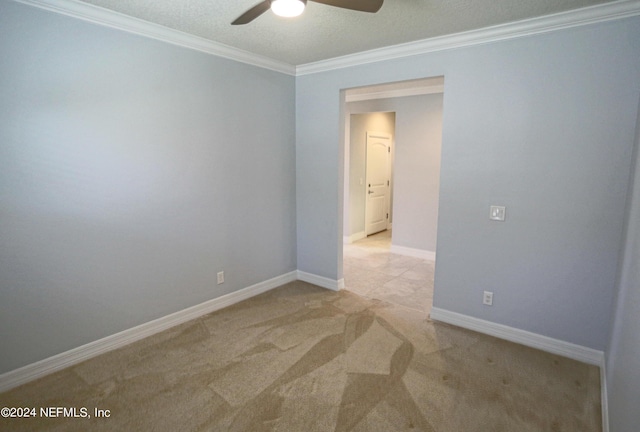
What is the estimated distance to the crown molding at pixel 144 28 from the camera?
2361 millimetres

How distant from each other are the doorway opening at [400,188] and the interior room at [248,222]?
1137 mm

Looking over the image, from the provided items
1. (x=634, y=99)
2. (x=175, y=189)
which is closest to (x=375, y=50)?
(x=634, y=99)

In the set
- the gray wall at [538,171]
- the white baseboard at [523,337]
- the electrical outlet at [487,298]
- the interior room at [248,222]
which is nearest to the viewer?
the interior room at [248,222]

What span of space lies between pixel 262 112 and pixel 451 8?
211cm

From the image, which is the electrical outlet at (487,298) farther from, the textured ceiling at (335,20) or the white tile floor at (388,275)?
the textured ceiling at (335,20)

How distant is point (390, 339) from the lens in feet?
9.91

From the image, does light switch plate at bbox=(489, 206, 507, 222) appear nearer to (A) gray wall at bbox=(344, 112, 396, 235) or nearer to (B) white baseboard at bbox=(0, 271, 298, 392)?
(B) white baseboard at bbox=(0, 271, 298, 392)

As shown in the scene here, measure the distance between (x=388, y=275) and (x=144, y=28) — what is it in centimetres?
384

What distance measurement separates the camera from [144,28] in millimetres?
2766

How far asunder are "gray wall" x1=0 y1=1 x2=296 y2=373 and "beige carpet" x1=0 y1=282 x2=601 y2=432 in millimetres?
442

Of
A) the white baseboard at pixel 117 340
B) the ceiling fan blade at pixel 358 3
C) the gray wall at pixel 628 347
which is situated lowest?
the white baseboard at pixel 117 340

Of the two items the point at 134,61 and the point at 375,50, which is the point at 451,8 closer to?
the point at 375,50

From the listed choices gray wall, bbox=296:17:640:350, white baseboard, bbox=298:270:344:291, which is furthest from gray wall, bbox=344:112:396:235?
gray wall, bbox=296:17:640:350

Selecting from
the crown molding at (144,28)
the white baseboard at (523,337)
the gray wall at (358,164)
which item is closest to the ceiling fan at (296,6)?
the crown molding at (144,28)
